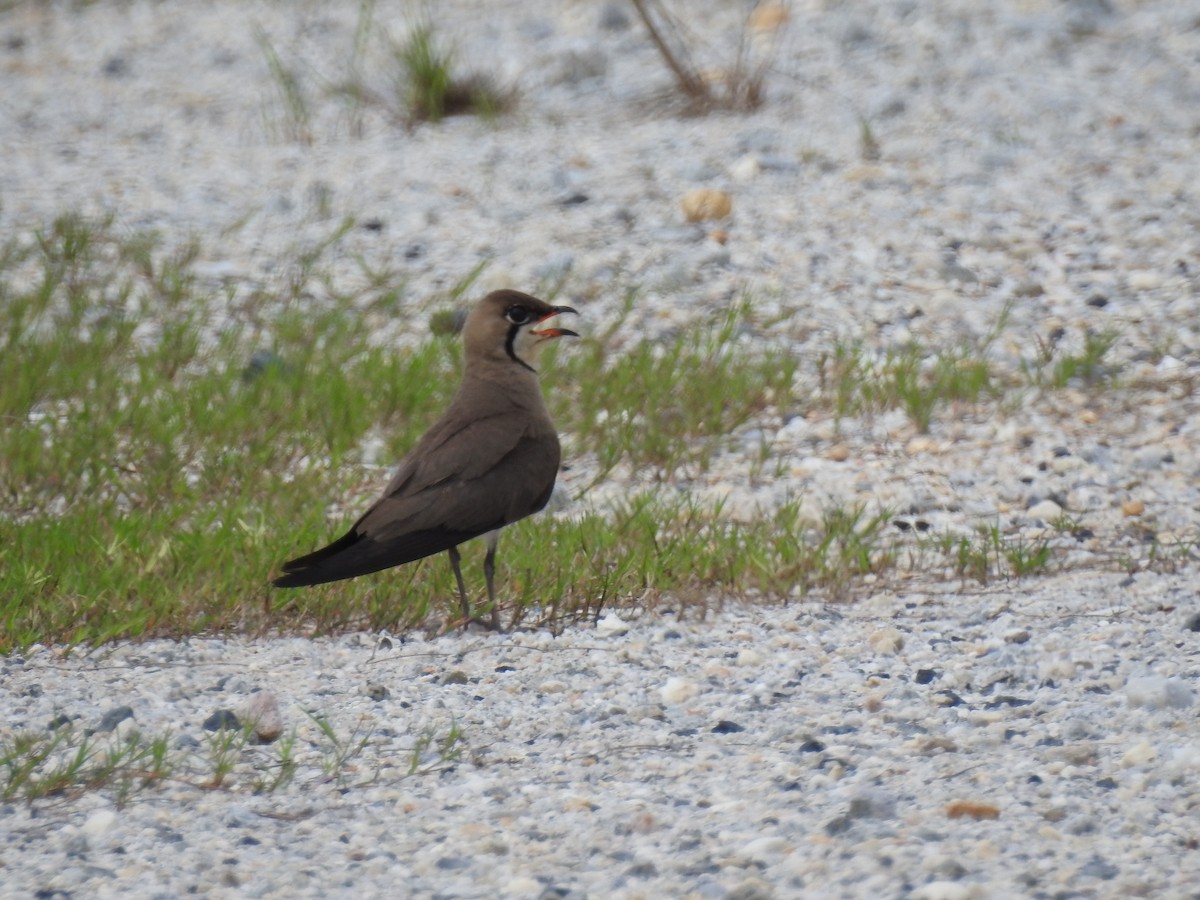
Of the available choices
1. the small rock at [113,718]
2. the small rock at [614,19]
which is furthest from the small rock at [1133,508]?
the small rock at [614,19]

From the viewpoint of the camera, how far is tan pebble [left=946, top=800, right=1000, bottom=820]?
3.88m

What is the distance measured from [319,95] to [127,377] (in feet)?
13.6

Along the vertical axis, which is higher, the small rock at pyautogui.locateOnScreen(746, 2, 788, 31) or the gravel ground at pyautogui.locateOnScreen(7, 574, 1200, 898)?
the small rock at pyautogui.locateOnScreen(746, 2, 788, 31)

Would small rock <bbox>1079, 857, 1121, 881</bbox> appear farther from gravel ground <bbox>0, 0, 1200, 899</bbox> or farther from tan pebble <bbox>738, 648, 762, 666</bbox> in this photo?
tan pebble <bbox>738, 648, 762, 666</bbox>

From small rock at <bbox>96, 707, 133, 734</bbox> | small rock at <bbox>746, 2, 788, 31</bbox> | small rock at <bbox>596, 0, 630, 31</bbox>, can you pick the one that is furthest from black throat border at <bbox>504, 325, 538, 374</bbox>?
small rock at <bbox>596, 0, 630, 31</bbox>

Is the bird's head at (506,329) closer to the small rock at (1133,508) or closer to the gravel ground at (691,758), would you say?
the gravel ground at (691,758)

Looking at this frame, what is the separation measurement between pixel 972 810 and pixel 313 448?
3.87 m

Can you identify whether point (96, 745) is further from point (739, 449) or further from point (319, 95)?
point (319, 95)

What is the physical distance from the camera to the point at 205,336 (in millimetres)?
8344

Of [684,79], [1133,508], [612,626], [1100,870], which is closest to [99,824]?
[612,626]

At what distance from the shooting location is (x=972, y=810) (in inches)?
153

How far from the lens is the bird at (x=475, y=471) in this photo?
16.6 feet

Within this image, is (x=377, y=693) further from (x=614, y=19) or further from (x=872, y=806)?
(x=614, y=19)

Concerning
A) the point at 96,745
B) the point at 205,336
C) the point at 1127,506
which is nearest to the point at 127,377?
the point at 205,336
